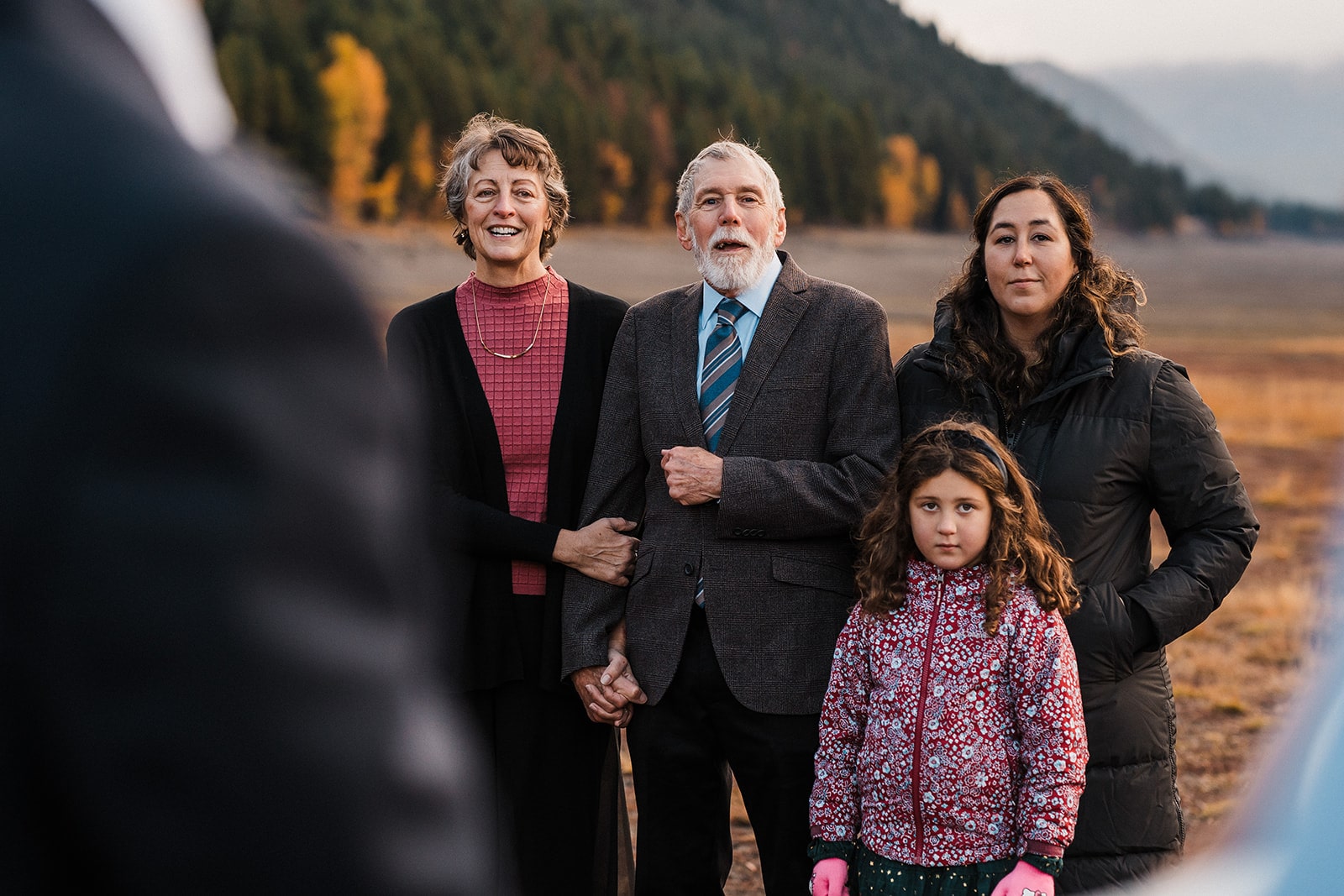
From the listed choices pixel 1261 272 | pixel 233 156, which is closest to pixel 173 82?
pixel 233 156

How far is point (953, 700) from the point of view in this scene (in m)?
2.42

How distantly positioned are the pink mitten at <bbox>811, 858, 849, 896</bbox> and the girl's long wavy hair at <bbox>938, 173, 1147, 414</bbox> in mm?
1072

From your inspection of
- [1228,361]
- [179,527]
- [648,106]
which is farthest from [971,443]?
[648,106]

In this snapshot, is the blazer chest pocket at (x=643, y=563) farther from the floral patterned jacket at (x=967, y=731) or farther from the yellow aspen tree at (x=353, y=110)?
the yellow aspen tree at (x=353, y=110)

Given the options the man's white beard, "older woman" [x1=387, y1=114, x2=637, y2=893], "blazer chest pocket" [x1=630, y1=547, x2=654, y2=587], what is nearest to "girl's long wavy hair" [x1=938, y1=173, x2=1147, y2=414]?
the man's white beard

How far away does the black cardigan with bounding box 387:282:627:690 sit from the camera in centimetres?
303

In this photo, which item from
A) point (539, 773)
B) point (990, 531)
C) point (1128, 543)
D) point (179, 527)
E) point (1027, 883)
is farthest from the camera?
point (539, 773)

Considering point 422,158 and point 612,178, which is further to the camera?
point 612,178

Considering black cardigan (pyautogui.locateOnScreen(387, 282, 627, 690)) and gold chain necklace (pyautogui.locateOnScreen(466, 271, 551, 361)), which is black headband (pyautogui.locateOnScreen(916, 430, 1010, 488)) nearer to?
black cardigan (pyautogui.locateOnScreen(387, 282, 627, 690))

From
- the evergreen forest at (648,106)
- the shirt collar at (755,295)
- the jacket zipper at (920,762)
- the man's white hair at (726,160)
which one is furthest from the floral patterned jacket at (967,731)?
the evergreen forest at (648,106)

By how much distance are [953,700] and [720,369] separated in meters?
0.99

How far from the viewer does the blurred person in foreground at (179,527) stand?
0.50m

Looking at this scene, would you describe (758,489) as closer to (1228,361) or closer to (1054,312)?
(1054,312)

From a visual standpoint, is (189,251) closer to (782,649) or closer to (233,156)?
(233,156)
